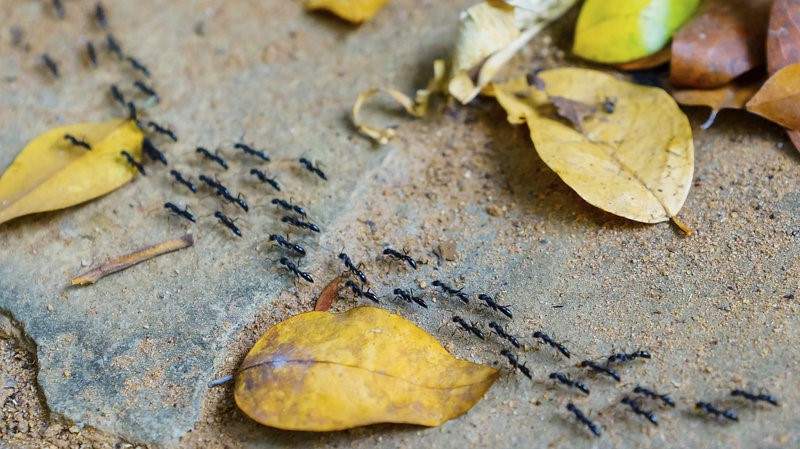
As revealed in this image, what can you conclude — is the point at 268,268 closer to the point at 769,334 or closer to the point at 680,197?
the point at 680,197

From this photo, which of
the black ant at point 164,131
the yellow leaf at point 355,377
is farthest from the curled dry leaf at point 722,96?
the black ant at point 164,131

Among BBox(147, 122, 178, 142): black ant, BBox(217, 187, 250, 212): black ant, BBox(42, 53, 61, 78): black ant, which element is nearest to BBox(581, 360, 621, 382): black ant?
BBox(217, 187, 250, 212): black ant

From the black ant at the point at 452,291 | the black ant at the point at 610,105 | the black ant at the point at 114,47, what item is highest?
the black ant at the point at 610,105

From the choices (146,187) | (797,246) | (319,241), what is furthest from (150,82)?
(797,246)

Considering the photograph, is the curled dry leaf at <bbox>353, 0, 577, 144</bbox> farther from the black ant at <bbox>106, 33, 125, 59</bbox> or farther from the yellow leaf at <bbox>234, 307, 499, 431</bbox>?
the black ant at <bbox>106, 33, 125, 59</bbox>

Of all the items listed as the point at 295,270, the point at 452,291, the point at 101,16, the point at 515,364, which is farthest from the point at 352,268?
the point at 101,16

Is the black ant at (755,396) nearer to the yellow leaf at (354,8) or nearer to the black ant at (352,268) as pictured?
the black ant at (352,268)

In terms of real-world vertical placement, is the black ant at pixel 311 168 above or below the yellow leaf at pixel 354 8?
below
